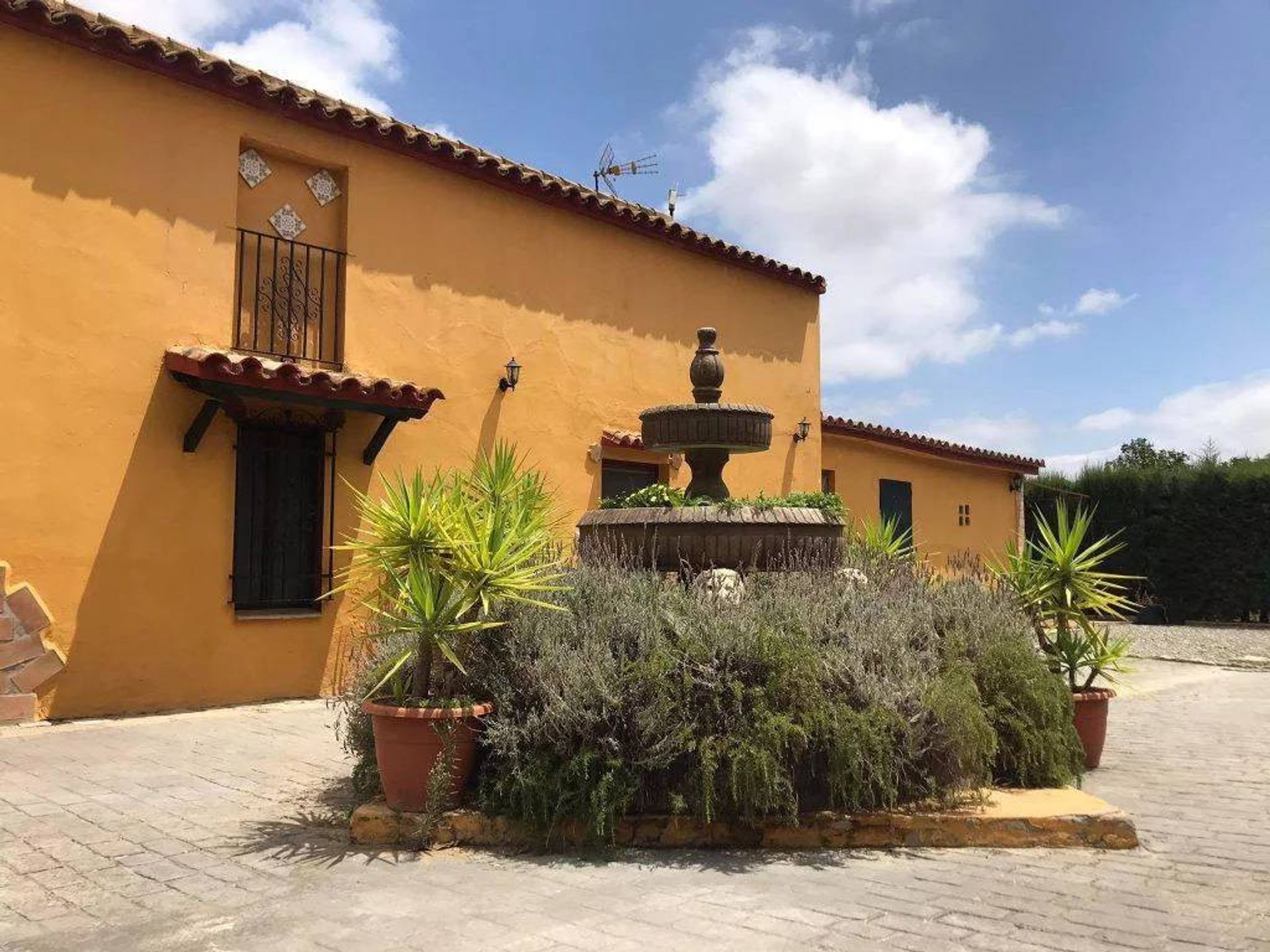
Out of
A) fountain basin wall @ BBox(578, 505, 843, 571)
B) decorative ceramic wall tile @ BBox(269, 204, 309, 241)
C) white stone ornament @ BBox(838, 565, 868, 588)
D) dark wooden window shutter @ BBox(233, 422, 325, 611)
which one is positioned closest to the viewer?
white stone ornament @ BBox(838, 565, 868, 588)

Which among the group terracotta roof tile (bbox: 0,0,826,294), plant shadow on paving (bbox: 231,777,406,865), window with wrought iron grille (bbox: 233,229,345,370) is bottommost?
plant shadow on paving (bbox: 231,777,406,865)

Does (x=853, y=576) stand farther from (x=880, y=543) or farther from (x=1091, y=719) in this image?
(x=880, y=543)

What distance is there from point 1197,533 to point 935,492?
6834 millimetres

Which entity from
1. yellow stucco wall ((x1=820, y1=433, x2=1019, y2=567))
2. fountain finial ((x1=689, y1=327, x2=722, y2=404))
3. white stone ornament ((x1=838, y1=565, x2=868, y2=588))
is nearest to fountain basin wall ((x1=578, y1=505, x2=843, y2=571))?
white stone ornament ((x1=838, y1=565, x2=868, y2=588))

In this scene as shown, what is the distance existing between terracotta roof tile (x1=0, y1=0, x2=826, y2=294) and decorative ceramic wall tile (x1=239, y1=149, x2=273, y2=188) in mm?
434

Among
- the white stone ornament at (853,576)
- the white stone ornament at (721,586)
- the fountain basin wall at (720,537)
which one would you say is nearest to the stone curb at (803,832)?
the white stone ornament at (721,586)

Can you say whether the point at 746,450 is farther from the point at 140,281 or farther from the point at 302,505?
the point at 140,281

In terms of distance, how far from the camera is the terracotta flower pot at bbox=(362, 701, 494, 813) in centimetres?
427

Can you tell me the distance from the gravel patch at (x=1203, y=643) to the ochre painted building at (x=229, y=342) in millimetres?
8567

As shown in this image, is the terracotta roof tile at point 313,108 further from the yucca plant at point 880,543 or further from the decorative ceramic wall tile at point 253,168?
the yucca plant at point 880,543

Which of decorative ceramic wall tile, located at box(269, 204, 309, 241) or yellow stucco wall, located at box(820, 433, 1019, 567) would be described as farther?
yellow stucco wall, located at box(820, 433, 1019, 567)

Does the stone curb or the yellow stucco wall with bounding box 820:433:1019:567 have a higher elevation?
the yellow stucco wall with bounding box 820:433:1019:567

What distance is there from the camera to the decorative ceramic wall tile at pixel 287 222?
341 inches

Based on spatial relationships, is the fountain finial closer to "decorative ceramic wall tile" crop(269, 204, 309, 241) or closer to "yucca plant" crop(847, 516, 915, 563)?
"yucca plant" crop(847, 516, 915, 563)
